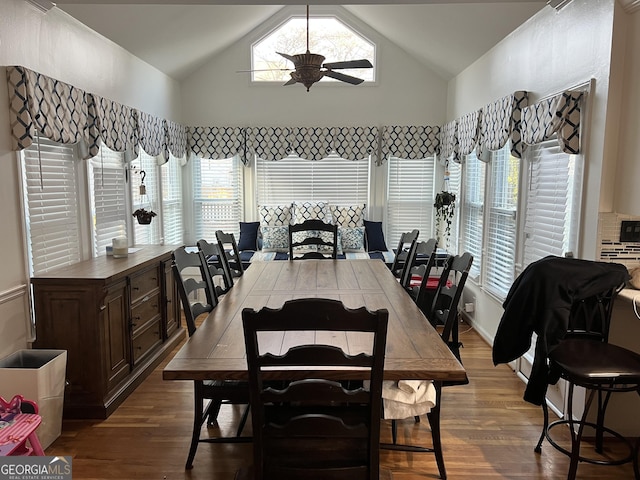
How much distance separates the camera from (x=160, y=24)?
393 cm

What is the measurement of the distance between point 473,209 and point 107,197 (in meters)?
3.41

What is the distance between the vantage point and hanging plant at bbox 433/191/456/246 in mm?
5138

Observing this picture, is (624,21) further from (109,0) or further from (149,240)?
(149,240)

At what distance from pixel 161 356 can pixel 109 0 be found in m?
2.59

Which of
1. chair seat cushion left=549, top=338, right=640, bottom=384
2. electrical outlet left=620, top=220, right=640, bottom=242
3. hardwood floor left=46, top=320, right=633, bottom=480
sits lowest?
hardwood floor left=46, top=320, right=633, bottom=480

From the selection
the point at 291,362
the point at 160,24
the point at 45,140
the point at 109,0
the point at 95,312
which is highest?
the point at 160,24

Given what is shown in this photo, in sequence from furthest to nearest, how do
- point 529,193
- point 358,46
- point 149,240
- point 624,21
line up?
point 358,46 → point 149,240 → point 529,193 → point 624,21

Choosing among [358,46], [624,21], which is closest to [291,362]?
[624,21]

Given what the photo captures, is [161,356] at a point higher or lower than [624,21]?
lower

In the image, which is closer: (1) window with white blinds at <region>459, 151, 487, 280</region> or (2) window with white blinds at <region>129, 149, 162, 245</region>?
(2) window with white blinds at <region>129, 149, 162, 245</region>

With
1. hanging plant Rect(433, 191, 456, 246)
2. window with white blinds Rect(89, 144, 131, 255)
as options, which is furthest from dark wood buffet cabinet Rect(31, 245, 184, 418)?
hanging plant Rect(433, 191, 456, 246)

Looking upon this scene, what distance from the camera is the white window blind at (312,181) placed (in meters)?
5.88

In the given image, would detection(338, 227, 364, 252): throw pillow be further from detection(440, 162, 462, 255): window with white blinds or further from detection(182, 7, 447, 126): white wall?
detection(182, 7, 447, 126): white wall

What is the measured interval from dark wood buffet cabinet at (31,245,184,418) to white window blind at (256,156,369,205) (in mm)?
2706
